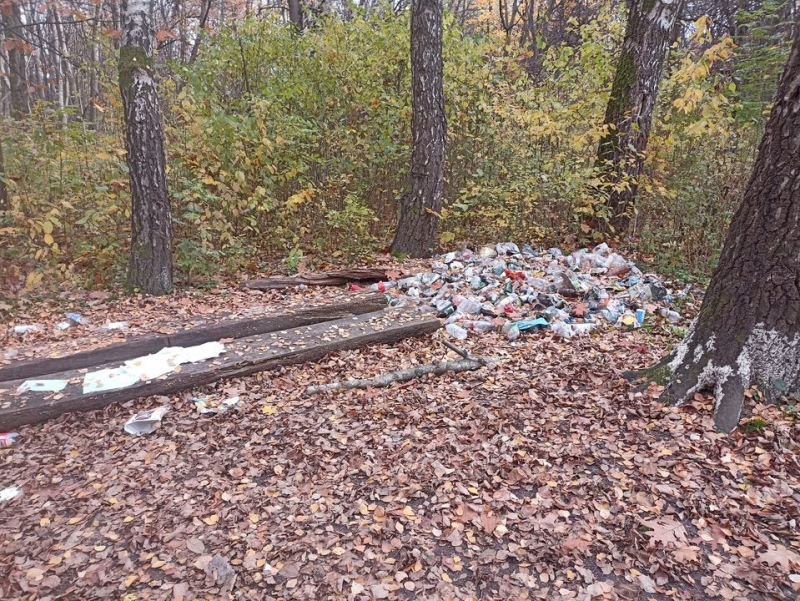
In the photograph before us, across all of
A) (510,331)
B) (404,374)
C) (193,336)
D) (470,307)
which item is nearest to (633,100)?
(470,307)

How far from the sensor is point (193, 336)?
4.51m

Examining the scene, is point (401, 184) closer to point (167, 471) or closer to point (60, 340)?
point (60, 340)

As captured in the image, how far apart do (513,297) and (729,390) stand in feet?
8.41

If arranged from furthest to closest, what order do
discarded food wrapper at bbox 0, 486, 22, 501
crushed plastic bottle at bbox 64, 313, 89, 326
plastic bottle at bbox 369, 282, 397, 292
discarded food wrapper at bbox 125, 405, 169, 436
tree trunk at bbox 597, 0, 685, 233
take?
tree trunk at bbox 597, 0, 685, 233 → plastic bottle at bbox 369, 282, 397, 292 → crushed plastic bottle at bbox 64, 313, 89, 326 → discarded food wrapper at bbox 125, 405, 169, 436 → discarded food wrapper at bbox 0, 486, 22, 501

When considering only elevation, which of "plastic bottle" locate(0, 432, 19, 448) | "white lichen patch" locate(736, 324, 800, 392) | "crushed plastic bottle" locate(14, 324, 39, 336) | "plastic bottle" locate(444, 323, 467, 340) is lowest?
"plastic bottle" locate(0, 432, 19, 448)

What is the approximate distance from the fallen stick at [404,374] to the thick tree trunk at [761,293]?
5.11 feet

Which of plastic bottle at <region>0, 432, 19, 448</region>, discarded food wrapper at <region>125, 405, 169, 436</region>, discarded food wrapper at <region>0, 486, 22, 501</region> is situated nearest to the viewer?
discarded food wrapper at <region>0, 486, 22, 501</region>

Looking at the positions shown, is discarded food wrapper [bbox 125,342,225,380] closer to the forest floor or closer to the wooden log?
the forest floor

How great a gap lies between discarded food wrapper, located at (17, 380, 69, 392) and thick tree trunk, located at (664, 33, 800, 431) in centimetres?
438

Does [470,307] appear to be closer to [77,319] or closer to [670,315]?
[670,315]

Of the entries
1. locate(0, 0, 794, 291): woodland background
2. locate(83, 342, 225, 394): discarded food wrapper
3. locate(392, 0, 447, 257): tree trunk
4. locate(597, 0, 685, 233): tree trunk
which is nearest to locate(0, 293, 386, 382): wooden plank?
locate(83, 342, 225, 394): discarded food wrapper

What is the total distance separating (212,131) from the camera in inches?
267

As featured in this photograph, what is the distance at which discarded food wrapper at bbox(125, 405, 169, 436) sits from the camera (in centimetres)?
356

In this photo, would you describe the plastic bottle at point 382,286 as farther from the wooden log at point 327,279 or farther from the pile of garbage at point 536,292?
the wooden log at point 327,279
